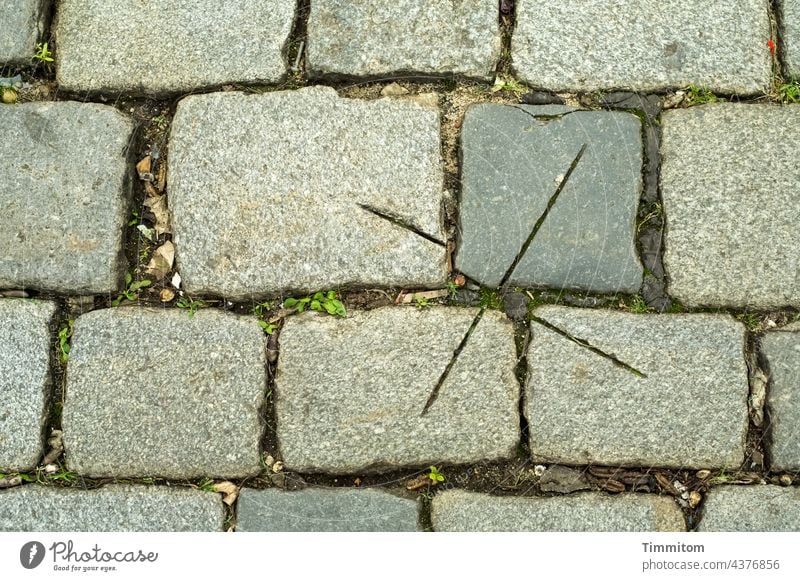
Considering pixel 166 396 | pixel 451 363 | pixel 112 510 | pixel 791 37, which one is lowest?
pixel 112 510

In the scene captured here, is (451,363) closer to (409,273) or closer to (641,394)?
(409,273)

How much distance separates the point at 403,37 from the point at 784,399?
1.67m

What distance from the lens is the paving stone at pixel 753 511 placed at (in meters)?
2.18

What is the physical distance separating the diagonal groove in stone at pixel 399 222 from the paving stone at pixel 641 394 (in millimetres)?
440

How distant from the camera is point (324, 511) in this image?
2189 mm

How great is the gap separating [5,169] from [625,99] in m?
2.03

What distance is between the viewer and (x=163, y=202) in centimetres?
233

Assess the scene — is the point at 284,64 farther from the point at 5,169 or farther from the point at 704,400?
the point at 704,400

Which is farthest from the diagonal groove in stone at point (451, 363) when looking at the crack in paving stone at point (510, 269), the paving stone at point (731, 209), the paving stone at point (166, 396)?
the paving stone at point (731, 209)

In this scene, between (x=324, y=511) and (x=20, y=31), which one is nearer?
(x=324, y=511)

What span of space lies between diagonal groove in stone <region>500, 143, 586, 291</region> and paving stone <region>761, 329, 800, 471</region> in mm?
790

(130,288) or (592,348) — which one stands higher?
Answer: (130,288)

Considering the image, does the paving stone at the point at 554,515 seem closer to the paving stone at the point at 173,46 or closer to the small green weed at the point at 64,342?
the small green weed at the point at 64,342

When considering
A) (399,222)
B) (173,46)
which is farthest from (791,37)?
(173,46)
